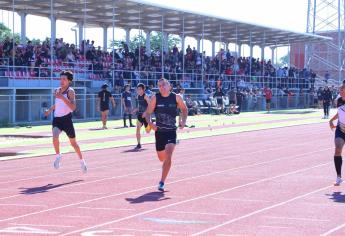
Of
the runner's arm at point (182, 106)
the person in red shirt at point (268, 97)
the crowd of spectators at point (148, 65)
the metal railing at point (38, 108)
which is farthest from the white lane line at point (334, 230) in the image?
the person in red shirt at point (268, 97)

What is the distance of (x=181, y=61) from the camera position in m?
50.2

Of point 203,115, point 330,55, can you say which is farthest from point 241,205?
point 330,55

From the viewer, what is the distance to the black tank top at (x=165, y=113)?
12.4 m

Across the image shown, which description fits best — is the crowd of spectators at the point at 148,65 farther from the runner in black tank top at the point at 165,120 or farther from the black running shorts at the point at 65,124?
the runner in black tank top at the point at 165,120

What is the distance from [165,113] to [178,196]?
162 cm

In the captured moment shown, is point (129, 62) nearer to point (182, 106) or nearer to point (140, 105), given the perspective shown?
point (140, 105)

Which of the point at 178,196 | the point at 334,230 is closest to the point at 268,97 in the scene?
the point at 178,196

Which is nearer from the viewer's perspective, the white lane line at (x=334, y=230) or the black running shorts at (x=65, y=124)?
the white lane line at (x=334, y=230)

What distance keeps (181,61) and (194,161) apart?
33.2 metres

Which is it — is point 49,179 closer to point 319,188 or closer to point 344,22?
point 319,188

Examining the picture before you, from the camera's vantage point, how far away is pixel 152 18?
45.6 meters

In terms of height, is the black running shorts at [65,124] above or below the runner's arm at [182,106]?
below

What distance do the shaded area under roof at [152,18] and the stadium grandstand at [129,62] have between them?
0.05 meters

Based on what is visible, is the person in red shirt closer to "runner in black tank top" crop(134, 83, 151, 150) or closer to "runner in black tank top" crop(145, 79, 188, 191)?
"runner in black tank top" crop(134, 83, 151, 150)
